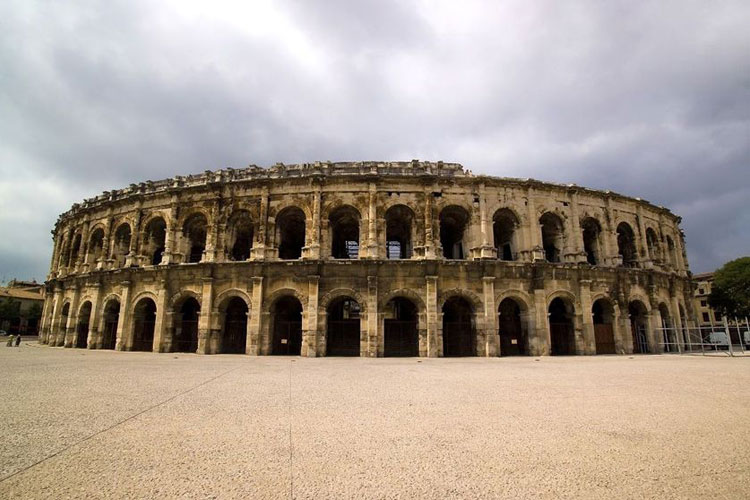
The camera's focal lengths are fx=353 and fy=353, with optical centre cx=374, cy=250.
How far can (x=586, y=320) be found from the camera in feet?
62.4

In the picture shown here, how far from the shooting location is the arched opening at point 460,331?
18.7 meters

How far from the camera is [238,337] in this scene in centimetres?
1967

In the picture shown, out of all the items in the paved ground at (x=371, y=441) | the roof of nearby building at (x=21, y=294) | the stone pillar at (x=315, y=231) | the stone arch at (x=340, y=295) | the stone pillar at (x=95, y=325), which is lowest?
the paved ground at (x=371, y=441)

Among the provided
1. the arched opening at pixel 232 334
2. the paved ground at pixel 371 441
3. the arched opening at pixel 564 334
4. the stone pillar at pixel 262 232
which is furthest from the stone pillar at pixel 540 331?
the arched opening at pixel 232 334

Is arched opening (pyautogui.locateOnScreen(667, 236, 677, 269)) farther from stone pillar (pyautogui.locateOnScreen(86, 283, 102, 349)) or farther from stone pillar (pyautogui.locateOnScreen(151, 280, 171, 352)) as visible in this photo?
stone pillar (pyautogui.locateOnScreen(86, 283, 102, 349))

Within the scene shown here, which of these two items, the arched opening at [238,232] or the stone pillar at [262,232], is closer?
the stone pillar at [262,232]

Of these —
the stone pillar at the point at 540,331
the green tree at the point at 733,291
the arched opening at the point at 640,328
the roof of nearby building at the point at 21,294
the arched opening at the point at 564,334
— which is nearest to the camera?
the stone pillar at the point at 540,331

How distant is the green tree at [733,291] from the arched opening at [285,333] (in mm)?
38803

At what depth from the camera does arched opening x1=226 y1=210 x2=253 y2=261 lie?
20016 mm

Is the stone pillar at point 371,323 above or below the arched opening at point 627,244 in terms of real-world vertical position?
below

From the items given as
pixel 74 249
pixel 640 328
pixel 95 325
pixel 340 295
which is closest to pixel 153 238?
pixel 95 325

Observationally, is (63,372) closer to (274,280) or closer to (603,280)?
(274,280)

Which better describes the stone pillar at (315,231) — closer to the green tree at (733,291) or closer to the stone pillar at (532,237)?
the stone pillar at (532,237)

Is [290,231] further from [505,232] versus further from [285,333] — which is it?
[505,232]
